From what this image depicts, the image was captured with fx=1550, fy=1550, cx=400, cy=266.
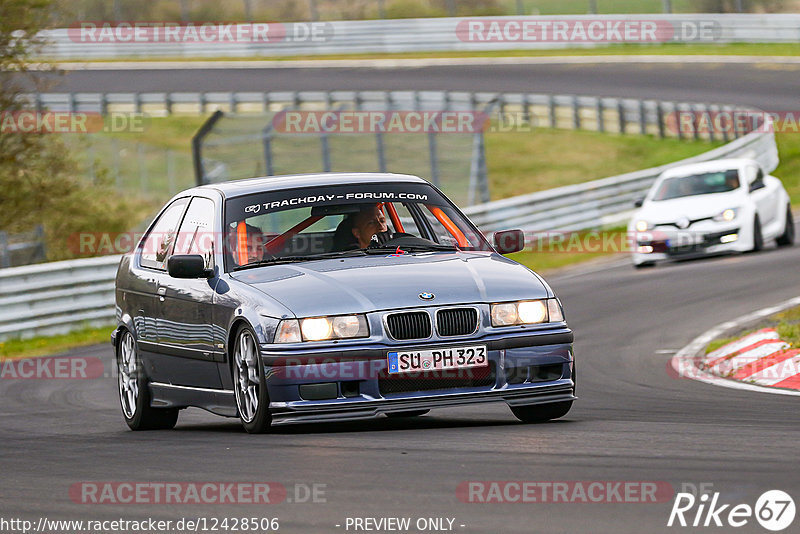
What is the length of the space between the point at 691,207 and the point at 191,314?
1323 cm

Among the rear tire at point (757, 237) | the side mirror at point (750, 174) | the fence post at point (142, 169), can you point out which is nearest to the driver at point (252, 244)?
the rear tire at point (757, 237)

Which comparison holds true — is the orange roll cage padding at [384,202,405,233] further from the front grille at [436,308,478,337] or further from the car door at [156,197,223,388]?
the front grille at [436,308,478,337]

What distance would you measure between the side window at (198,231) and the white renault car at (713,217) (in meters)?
12.5

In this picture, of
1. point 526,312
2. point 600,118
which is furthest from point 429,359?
point 600,118

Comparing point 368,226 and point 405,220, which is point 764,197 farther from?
point 368,226

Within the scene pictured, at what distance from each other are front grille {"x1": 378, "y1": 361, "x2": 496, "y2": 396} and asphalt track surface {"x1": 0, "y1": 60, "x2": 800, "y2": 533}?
9.9 inches

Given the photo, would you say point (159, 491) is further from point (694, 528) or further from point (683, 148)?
point (683, 148)

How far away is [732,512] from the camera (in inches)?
214

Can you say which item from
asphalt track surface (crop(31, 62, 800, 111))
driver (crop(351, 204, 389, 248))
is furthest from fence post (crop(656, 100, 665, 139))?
driver (crop(351, 204, 389, 248))

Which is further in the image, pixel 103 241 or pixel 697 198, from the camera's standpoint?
pixel 103 241

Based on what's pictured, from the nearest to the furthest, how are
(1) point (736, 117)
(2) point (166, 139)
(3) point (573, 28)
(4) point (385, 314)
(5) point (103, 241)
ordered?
(4) point (385, 314) < (5) point (103, 241) < (1) point (736, 117) < (2) point (166, 139) < (3) point (573, 28)

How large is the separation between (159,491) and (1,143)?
1900 centimetres

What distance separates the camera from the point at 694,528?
17.2 feet

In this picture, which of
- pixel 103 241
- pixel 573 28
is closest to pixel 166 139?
pixel 573 28
